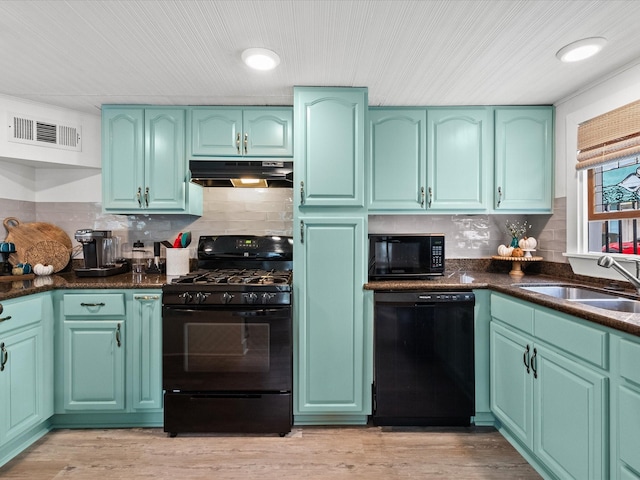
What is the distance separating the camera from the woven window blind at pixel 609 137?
1.84m

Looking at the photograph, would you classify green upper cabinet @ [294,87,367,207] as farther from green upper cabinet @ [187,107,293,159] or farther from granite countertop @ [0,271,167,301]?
granite countertop @ [0,271,167,301]

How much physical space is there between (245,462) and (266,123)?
2.09m

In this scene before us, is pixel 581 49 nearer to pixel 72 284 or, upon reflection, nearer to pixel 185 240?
pixel 185 240

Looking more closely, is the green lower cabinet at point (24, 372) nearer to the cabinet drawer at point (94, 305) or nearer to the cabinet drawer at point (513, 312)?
the cabinet drawer at point (94, 305)

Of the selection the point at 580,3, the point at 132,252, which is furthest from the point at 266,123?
the point at 580,3

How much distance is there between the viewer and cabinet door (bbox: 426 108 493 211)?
2.46 m

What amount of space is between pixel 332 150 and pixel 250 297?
1.04m

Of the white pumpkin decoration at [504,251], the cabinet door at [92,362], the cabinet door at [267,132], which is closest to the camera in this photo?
the cabinet door at [92,362]

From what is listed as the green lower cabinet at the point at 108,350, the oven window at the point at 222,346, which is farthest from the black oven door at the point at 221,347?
the green lower cabinet at the point at 108,350

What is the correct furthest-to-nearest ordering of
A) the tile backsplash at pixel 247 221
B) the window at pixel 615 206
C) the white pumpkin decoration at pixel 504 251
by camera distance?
the tile backsplash at pixel 247 221 < the white pumpkin decoration at pixel 504 251 < the window at pixel 615 206

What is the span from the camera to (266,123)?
2400 millimetres

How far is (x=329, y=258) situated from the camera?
2.16 metres

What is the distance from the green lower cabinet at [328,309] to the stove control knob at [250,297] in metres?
0.27

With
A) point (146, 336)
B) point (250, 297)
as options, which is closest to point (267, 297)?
point (250, 297)
